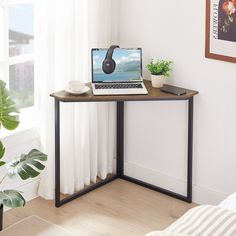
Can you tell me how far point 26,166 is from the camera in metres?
3.39

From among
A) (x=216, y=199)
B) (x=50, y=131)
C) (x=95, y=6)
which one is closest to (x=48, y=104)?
(x=50, y=131)

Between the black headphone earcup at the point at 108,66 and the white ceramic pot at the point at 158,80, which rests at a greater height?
the black headphone earcup at the point at 108,66

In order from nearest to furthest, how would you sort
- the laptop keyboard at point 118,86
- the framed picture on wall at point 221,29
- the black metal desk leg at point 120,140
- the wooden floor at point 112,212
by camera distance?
the framed picture on wall at point 221,29 → the wooden floor at point 112,212 → the laptop keyboard at point 118,86 → the black metal desk leg at point 120,140

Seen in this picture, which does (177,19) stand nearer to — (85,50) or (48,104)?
(85,50)

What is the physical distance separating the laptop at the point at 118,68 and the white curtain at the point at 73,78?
0.12m

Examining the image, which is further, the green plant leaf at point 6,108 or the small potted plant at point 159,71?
the small potted plant at point 159,71

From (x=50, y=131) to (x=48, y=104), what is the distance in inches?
6.9

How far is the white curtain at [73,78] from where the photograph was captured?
147 inches

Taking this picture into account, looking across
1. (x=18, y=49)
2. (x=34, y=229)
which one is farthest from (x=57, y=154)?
(x=18, y=49)

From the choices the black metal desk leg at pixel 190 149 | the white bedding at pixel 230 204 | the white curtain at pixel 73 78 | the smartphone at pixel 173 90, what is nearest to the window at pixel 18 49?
the white curtain at pixel 73 78

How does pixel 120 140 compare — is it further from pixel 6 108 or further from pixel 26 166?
pixel 6 108

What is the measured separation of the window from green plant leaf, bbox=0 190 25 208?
73 centimetres

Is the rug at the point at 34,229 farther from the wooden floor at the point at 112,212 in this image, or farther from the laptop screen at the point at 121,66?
the laptop screen at the point at 121,66

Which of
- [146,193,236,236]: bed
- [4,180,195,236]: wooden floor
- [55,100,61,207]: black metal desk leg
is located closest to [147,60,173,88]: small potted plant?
[55,100,61,207]: black metal desk leg
